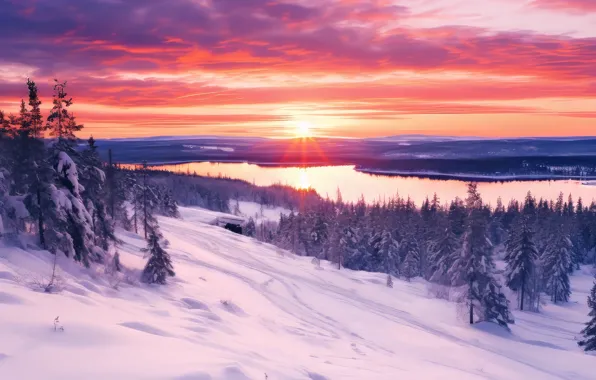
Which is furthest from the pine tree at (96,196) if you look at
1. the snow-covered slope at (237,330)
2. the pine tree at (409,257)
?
the pine tree at (409,257)

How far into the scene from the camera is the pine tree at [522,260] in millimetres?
45812

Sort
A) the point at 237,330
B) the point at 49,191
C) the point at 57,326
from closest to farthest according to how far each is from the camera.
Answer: the point at 57,326 < the point at 237,330 < the point at 49,191

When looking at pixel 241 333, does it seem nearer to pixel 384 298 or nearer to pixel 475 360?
pixel 475 360

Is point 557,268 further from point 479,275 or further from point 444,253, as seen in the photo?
point 479,275

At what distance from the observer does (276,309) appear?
20797mm

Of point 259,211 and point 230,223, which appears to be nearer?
point 230,223

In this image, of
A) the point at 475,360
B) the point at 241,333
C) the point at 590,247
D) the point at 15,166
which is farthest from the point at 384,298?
the point at 590,247

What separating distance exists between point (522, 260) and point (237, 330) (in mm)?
44531

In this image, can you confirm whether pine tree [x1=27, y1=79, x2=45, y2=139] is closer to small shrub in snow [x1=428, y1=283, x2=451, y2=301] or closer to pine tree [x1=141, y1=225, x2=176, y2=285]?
pine tree [x1=141, y1=225, x2=176, y2=285]

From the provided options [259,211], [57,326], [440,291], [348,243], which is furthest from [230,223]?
[259,211]

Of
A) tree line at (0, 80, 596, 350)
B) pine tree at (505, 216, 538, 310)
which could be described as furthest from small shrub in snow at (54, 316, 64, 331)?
pine tree at (505, 216, 538, 310)

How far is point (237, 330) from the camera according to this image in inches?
504

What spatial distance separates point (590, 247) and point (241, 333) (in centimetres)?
10217

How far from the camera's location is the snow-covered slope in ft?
21.5
